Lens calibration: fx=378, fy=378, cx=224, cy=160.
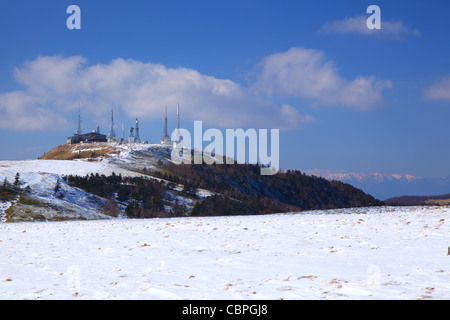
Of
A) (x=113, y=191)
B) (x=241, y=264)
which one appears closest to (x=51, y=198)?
(x=113, y=191)

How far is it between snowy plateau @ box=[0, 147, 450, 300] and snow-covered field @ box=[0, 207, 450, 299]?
1.3 inches

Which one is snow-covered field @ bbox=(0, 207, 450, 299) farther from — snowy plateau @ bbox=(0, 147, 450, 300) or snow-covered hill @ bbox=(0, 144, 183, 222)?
snow-covered hill @ bbox=(0, 144, 183, 222)

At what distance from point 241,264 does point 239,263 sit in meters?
0.19

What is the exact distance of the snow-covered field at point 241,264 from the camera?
389 inches

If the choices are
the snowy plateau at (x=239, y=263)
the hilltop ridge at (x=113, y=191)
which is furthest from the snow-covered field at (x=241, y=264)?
the hilltop ridge at (x=113, y=191)

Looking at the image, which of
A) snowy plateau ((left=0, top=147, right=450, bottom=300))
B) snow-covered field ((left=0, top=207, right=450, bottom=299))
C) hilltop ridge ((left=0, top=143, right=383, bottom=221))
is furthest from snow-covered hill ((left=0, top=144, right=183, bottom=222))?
snow-covered field ((left=0, top=207, right=450, bottom=299))

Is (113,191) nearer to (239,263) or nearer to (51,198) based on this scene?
(51,198)

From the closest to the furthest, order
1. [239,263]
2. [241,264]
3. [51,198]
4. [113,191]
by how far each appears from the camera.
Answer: [241,264] < [239,263] < [51,198] < [113,191]

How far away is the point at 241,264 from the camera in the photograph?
1341cm

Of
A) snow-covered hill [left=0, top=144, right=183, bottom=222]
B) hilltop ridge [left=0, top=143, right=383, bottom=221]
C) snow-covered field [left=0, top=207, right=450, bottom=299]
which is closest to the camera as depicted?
snow-covered field [left=0, top=207, right=450, bottom=299]

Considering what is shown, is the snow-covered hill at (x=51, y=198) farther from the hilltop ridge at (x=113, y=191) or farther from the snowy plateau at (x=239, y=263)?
the snowy plateau at (x=239, y=263)

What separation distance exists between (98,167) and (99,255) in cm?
10544

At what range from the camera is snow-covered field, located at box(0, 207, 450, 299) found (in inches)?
389
